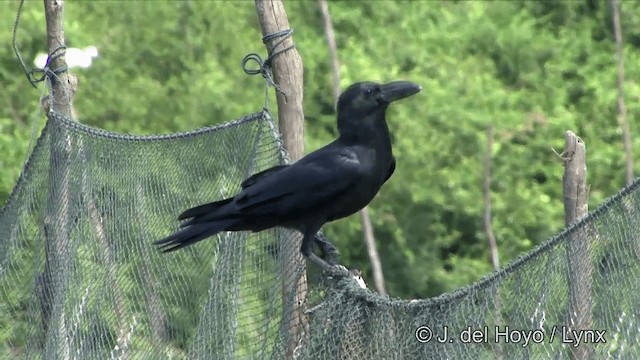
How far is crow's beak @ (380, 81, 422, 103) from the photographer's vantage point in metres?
4.41

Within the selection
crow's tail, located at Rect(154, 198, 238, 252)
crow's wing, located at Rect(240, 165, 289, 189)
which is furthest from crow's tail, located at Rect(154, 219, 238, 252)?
crow's wing, located at Rect(240, 165, 289, 189)

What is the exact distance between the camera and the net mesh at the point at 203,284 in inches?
130

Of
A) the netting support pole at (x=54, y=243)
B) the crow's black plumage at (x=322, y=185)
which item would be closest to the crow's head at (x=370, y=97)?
the crow's black plumage at (x=322, y=185)

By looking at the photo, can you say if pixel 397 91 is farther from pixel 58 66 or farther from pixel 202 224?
pixel 58 66

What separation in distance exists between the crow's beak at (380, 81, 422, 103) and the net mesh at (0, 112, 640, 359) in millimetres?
541

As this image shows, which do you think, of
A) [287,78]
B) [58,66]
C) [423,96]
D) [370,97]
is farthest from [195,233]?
[423,96]

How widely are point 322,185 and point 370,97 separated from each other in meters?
0.36

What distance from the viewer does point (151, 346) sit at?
4.84 m

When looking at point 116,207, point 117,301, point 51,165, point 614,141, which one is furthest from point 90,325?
point 614,141

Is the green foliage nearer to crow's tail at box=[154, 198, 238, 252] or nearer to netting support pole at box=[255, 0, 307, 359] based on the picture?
netting support pole at box=[255, 0, 307, 359]

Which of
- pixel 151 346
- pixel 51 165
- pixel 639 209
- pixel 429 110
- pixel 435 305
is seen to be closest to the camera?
pixel 639 209

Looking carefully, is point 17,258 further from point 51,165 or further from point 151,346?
point 151,346

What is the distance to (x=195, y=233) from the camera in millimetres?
4312

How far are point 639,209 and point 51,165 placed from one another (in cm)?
307
